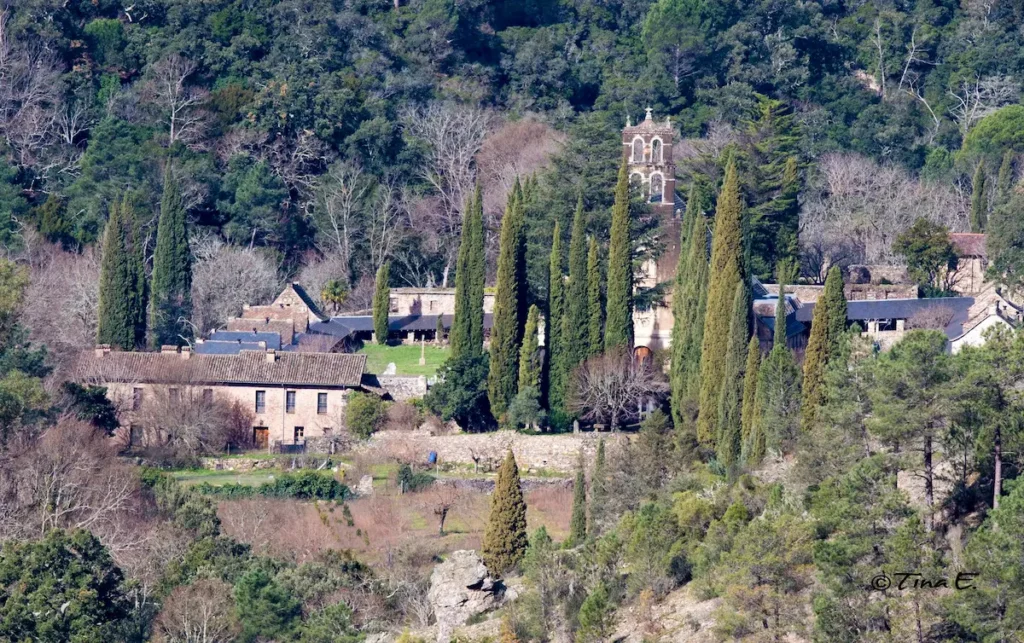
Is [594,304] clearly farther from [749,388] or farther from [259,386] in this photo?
[749,388]

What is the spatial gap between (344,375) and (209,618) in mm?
20413

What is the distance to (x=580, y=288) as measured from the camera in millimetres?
68188

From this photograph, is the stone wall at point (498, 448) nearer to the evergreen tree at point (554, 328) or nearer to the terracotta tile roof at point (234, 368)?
the evergreen tree at point (554, 328)

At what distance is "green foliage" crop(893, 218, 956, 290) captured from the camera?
254 feet

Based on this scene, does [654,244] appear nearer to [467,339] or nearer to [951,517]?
[467,339]

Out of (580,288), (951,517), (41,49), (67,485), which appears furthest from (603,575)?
(41,49)

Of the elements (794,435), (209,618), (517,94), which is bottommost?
(209,618)

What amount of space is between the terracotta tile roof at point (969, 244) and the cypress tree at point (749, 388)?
19.7 metres

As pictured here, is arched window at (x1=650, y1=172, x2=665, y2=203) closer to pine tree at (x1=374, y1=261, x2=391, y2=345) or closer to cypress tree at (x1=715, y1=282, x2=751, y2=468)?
pine tree at (x1=374, y1=261, x2=391, y2=345)

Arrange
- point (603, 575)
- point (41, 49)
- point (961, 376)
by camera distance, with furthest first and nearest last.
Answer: point (41, 49)
point (603, 575)
point (961, 376)

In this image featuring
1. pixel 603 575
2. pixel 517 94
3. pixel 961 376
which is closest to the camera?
pixel 961 376

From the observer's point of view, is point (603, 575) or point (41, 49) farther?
point (41, 49)

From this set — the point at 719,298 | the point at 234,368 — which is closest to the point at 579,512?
the point at 719,298

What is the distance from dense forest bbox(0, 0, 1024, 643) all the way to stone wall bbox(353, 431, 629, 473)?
2.26 ft
